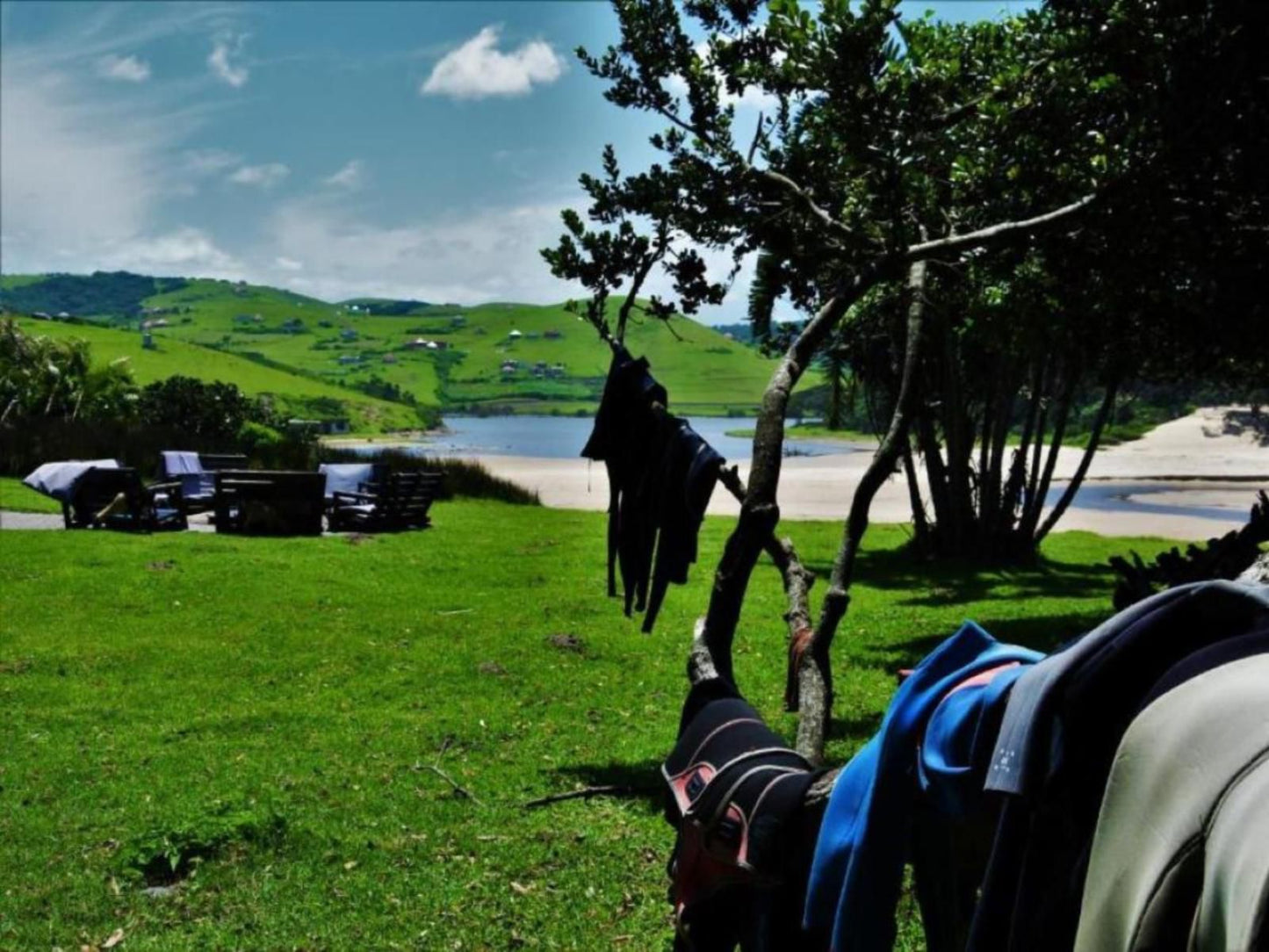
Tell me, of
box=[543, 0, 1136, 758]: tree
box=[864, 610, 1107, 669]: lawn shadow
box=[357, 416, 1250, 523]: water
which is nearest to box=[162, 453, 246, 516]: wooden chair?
box=[357, 416, 1250, 523]: water

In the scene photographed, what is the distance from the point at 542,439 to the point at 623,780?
103m

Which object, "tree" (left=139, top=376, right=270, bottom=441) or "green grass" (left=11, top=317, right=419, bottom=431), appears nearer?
"tree" (left=139, top=376, right=270, bottom=441)

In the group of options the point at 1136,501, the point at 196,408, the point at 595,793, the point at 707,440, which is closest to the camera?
the point at 707,440

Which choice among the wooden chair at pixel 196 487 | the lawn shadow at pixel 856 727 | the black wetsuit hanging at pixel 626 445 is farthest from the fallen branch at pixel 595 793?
the wooden chair at pixel 196 487

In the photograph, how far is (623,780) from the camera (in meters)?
7.38

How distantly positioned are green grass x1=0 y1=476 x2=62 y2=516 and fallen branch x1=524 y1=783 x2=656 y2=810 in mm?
18892

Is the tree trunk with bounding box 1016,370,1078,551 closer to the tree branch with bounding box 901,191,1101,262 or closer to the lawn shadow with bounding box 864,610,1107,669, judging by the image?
the lawn shadow with bounding box 864,610,1107,669

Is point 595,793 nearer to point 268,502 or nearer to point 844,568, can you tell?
point 844,568

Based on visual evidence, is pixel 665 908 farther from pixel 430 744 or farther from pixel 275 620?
pixel 275 620

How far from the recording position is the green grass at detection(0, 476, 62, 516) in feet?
74.1

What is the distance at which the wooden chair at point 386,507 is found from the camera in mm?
21000

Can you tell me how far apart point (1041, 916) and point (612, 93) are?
491cm

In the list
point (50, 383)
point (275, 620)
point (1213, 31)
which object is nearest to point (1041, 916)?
point (1213, 31)

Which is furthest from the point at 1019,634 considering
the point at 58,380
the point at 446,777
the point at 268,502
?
the point at 58,380
